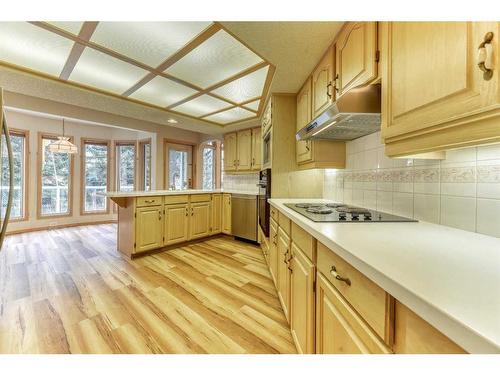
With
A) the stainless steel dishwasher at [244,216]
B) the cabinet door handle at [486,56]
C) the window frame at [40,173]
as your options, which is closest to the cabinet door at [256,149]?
the stainless steel dishwasher at [244,216]

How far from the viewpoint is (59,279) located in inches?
87.2

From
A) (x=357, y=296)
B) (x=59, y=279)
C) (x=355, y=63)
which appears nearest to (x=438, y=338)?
(x=357, y=296)

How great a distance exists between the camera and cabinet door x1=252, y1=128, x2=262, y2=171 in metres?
3.84

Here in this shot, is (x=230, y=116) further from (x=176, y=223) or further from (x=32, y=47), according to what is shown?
(x=32, y=47)

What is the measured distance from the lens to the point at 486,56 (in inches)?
21.7

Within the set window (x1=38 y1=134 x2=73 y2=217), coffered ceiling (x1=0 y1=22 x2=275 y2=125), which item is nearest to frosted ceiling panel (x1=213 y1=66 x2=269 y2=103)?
coffered ceiling (x1=0 y1=22 x2=275 y2=125)

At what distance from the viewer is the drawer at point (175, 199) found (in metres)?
3.16

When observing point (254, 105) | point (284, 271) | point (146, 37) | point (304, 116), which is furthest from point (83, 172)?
point (284, 271)

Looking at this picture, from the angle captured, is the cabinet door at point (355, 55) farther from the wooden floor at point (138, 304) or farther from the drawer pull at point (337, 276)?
the wooden floor at point (138, 304)

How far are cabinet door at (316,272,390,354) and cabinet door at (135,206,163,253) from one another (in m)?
2.60

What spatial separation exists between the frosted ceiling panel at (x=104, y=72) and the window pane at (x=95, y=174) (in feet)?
10.1

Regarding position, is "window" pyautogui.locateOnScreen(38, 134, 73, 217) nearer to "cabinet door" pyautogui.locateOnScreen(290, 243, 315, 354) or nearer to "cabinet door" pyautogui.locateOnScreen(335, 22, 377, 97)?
"cabinet door" pyautogui.locateOnScreen(290, 243, 315, 354)

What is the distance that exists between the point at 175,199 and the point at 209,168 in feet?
8.24
